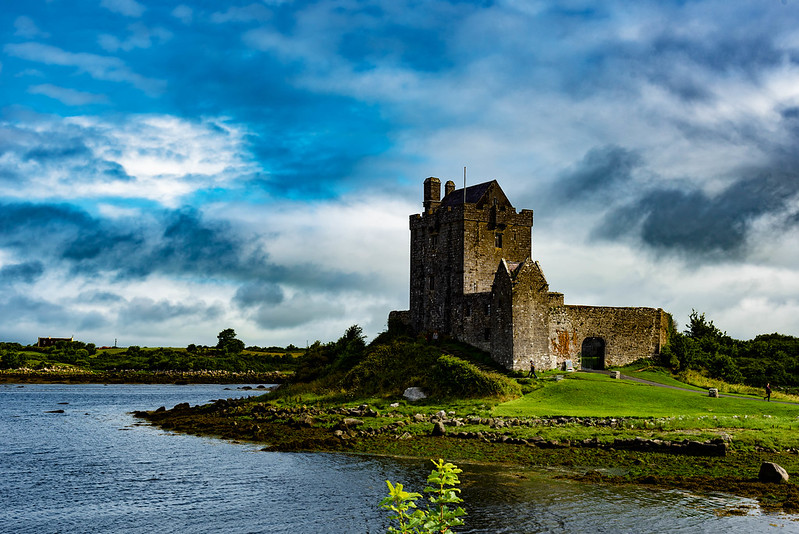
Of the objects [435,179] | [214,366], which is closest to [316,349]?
[435,179]

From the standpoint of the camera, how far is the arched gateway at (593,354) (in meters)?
53.6

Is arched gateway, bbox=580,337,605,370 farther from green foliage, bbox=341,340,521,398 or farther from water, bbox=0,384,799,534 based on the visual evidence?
water, bbox=0,384,799,534

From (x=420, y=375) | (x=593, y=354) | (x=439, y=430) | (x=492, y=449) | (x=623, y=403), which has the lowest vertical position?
(x=492, y=449)

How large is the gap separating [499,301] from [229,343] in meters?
115

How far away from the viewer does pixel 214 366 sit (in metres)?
136

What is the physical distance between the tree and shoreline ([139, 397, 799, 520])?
358 feet

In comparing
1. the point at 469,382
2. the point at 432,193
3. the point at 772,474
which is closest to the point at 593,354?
the point at 469,382

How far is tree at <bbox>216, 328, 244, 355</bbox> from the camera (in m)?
155

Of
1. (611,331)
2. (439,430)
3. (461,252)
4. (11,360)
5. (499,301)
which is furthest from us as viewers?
(11,360)

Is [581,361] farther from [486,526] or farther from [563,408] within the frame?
[486,526]

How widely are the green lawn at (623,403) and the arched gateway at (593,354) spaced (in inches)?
285

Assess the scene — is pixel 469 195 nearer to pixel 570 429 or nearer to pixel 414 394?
pixel 414 394

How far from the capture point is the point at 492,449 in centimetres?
3150

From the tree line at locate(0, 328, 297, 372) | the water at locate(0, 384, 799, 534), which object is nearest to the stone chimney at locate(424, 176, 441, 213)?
the water at locate(0, 384, 799, 534)
